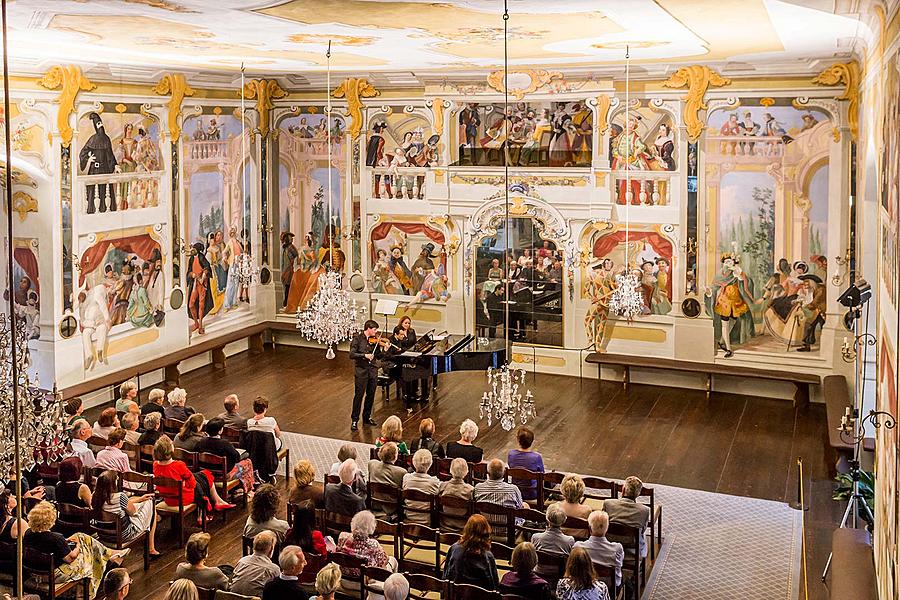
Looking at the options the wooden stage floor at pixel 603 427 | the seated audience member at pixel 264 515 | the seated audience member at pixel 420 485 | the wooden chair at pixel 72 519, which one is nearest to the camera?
the seated audience member at pixel 264 515

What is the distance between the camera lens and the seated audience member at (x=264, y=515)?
8.93 meters

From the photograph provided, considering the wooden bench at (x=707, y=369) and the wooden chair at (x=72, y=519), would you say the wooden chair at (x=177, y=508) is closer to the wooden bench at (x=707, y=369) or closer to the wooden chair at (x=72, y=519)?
the wooden chair at (x=72, y=519)

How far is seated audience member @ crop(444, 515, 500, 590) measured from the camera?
8.09m

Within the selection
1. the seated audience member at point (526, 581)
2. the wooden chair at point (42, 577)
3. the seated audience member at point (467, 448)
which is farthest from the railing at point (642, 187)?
the wooden chair at point (42, 577)

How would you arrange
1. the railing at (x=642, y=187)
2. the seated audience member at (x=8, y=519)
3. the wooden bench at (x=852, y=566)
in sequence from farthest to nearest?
the railing at (x=642, y=187) < the seated audience member at (x=8, y=519) < the wooden bench at (x=852, y=566)

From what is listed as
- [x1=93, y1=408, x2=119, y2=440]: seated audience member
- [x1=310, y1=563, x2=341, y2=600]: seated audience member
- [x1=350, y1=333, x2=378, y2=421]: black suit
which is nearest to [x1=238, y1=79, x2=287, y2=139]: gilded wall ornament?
[x1=350, y1=333, x2=378, y2=421]: black suit

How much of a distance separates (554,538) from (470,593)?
3.82ft

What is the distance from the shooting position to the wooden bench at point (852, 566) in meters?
7.71

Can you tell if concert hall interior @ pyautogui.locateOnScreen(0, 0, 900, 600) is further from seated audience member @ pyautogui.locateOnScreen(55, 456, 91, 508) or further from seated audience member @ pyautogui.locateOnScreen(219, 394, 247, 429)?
seated audience member @ pyautogui.locateOnScreen(219, 394, 247, 429)

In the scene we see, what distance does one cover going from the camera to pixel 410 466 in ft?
35.3

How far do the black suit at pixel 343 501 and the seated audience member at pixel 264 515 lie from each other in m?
0.61

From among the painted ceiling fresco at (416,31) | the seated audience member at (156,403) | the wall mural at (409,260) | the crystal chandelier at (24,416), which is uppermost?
the painted ceiling fresco at (416,31)

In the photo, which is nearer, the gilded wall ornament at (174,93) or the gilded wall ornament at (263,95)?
the gilded wall ornament at (174,93)

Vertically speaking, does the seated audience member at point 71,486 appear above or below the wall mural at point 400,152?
below
